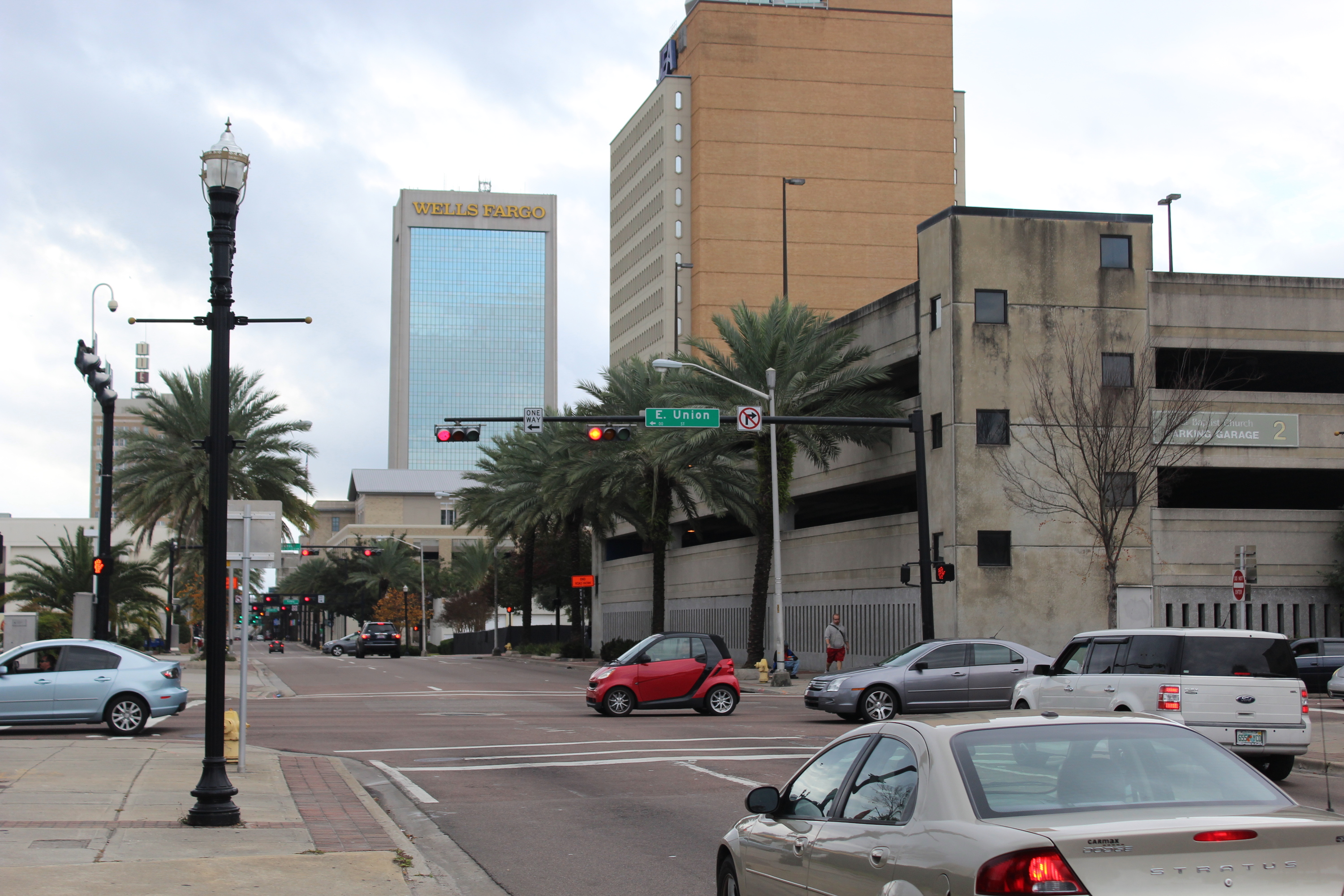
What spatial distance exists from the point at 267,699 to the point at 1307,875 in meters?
29.3

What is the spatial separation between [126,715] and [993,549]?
78.9 feet

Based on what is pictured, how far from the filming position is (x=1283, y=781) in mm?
15539

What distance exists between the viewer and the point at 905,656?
2356 cm

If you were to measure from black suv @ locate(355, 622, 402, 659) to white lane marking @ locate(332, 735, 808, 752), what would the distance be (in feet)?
178

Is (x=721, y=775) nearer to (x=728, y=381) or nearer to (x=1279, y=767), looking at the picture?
(x=1279, y=767)

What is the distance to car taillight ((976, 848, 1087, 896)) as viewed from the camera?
455cm

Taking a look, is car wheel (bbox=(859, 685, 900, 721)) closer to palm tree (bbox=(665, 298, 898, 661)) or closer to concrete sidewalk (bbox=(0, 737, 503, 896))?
concrete sidewalk (bbox=(0, 737, 503, 896))

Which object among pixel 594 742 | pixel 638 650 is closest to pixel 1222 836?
pixel 594 742

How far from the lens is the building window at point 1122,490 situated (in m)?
35.4

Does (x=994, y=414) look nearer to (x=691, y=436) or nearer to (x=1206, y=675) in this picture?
(x=691, y=436)

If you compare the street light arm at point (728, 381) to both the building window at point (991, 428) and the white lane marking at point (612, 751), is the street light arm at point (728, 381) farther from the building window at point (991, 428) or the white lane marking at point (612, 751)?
the white lane marking at point (612, 751)

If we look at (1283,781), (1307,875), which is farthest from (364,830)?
(1283,781)

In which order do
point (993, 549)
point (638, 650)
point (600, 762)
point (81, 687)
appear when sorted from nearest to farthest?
point (600, 762) < point (81, 687) < point (638, 650) < point (993, 549)

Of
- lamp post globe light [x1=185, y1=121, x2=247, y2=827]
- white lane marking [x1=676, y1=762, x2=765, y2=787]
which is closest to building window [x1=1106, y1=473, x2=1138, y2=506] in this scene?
white lane marking [x1=676, y1=762, x2=765, y2=787]
